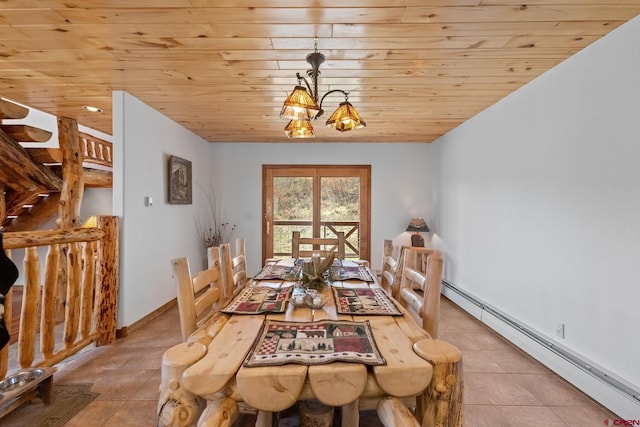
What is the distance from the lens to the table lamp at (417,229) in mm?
4714

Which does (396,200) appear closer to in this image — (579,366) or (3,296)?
(579,366)

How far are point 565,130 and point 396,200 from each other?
2.93 meters

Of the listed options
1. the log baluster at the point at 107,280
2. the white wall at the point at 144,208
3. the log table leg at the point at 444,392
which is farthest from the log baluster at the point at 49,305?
the log table leg at the point at 444,392

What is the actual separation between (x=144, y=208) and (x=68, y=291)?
1078 mm

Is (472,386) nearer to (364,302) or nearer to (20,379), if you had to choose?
(364,302)

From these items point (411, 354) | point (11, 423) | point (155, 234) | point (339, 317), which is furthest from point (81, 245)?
point (411, 354)

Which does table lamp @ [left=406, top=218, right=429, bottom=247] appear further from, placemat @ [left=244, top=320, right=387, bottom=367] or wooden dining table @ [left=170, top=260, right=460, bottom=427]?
wooden dining table @ [left=170, top=260, right=460, bottom=427]

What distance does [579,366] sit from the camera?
2107mm

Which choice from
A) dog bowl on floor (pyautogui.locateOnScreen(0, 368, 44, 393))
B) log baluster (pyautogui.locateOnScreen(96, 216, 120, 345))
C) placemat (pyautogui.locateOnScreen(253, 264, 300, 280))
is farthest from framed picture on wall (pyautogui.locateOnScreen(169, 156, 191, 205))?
dog bowl on floor (pyautogui.locateOnScreen(0, 368, 44, 393))

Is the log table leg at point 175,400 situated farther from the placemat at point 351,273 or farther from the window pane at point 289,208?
the window pane at point 289,208

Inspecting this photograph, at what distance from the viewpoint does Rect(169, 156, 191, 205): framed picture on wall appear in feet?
12.6

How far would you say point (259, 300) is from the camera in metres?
1.64

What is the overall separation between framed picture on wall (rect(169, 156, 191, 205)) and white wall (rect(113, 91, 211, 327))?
3.0 inches

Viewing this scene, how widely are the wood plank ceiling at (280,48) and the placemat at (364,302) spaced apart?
5.23ft
